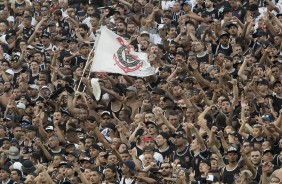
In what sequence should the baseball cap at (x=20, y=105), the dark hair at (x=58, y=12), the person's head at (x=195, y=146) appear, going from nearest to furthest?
the person's head at (x=195, y=146) → the baseball cap at (x=20, y=105) → the dark hair at (x=58, y=12)

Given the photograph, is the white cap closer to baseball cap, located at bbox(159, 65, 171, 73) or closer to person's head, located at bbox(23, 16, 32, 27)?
person's head, located at bbox(23, 16, 32, 27)

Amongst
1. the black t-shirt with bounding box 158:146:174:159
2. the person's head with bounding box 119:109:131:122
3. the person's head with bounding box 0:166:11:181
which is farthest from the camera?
the person's head with bounding box 119:109:131:122

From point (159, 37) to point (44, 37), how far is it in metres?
2.33

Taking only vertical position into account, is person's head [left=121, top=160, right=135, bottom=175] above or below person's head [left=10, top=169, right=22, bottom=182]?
above

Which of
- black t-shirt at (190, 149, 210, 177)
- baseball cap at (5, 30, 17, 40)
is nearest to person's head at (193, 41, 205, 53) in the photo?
black t-shirt at (190, 149, 210, 177)

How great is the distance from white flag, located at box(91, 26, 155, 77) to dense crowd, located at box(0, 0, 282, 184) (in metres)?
0.30

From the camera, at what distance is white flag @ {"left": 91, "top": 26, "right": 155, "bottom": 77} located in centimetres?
2984

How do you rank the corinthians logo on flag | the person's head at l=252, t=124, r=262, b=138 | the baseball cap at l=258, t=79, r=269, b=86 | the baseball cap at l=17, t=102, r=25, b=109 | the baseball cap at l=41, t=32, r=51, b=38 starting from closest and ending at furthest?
the person's head at l=252, t=124, r=262, b=138 → the baseball cap at l=258, t=79, r=269, b=86 → the corinthians logo on flag → the baseball cap at l=17, t=102, r=25, b=109 → the baseball cap at l=41, t=32, r=51, b=38

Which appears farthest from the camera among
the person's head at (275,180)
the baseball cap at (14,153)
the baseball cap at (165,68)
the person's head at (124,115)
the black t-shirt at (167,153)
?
the baseball cap at (165,68)

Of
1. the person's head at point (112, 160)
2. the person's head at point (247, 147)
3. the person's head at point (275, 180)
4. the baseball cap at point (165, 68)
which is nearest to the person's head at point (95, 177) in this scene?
the person's head at point (112, 160)

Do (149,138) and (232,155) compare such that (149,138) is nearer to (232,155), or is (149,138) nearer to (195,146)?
(195,146)

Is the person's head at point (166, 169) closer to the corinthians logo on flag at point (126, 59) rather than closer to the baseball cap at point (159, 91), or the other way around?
the baseball cap at point (159, 91)

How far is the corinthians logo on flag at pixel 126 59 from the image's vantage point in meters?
30.0

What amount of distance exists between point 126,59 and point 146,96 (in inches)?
42.9
